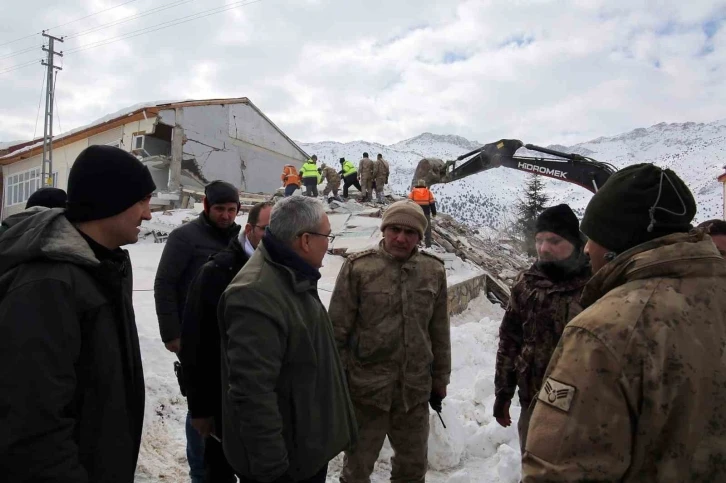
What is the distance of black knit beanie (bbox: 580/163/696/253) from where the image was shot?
1.33 meters

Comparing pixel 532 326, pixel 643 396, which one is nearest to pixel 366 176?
pixel 532 326

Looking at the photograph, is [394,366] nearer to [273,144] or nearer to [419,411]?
[419,411]

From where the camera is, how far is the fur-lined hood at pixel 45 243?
1380mm

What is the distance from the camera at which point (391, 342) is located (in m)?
2.91

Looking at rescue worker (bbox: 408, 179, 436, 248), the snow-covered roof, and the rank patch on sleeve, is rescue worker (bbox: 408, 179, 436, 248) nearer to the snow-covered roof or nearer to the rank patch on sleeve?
the rank patch on sleeve

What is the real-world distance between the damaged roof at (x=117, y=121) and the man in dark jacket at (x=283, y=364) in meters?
18.2

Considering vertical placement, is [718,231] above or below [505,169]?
below

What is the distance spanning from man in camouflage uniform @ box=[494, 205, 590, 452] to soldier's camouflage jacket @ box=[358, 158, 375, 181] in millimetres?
13918

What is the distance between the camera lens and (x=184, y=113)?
1889cm

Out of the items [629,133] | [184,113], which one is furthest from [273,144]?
[629,133]

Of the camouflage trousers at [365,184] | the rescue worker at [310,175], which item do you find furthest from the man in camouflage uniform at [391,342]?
the camouflage trousers at [365,184]

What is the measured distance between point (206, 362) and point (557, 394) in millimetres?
1707

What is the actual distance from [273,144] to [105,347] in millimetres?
22854

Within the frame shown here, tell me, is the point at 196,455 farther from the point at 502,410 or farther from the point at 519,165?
the point at 519,165
